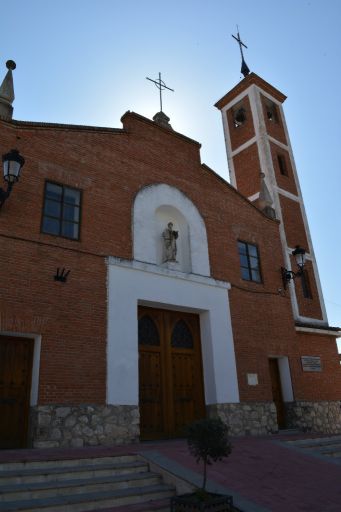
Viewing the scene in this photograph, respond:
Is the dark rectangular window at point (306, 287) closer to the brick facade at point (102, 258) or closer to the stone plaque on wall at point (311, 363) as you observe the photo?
the brick facade at point (102, 258)

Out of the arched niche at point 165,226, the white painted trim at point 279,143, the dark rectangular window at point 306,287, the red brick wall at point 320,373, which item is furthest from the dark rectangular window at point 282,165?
the arched niche at point 165,226

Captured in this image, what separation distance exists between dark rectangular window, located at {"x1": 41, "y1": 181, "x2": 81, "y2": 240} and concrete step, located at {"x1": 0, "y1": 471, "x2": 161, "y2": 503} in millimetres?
5764

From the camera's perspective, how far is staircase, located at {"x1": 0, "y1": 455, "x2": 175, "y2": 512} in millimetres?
5387

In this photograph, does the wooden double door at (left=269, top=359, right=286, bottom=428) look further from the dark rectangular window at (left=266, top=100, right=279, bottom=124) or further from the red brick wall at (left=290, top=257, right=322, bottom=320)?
the dark rectangular window at (left=266, top=100, right=279, bottom=124)

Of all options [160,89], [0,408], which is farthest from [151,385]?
[160,89]

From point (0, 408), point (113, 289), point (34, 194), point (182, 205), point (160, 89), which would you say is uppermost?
point (160, 89)

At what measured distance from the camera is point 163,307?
11797mm

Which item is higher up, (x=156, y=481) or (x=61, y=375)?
(x=61, y=375)

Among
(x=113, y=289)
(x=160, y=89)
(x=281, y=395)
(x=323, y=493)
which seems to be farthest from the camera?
(x=160, y=89)

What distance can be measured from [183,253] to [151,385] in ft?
13.5

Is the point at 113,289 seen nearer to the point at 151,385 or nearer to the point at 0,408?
the point at 151,385

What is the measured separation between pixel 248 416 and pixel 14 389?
21.6ft

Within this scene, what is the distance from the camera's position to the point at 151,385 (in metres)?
10.9

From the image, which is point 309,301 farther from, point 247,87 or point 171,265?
point 247,87
